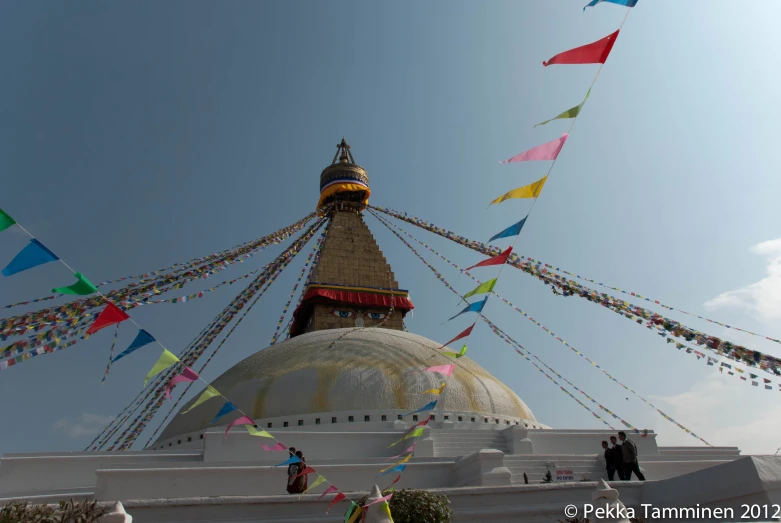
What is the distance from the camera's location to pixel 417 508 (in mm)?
5012

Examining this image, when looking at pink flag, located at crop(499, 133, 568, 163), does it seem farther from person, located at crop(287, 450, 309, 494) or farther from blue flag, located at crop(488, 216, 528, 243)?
person, located at crop(287, 450, 309, 494)

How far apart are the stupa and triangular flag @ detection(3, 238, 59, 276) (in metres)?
2.42

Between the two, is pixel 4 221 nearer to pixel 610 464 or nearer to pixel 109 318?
pixel 109 318

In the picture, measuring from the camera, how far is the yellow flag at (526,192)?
5.68 meters

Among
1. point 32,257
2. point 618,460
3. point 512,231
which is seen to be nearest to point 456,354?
point 618,460

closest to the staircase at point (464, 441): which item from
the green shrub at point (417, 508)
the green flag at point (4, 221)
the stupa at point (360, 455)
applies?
the stupa at point (360, 455)

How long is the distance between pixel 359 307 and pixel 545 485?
9.89 metres

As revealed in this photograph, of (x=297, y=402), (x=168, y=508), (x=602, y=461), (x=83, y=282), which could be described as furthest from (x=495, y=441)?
(x=83, y=282)

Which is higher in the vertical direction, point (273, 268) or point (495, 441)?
Answer: point (273, 268)

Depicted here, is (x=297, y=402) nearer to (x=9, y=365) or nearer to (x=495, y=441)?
(x=495, y=441)

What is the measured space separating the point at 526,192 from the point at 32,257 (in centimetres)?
476

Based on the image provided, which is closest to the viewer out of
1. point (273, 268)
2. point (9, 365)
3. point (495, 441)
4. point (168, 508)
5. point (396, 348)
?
point (168, 508)

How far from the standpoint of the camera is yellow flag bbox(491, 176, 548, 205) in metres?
5.68

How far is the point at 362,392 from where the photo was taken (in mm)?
10328
